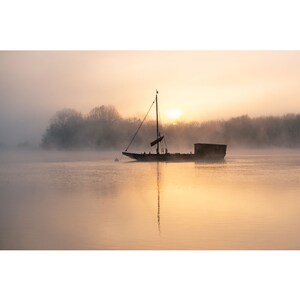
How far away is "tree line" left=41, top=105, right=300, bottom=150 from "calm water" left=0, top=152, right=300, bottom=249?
0.15m

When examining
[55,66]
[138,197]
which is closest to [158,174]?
[138,197]

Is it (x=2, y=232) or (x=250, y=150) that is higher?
(x=250, y=150)

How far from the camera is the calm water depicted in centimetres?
488

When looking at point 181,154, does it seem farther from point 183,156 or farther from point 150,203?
point 150,203

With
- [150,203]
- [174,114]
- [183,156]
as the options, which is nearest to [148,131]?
[174,114]

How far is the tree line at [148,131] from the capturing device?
517 cm

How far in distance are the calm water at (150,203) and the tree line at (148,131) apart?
15cm

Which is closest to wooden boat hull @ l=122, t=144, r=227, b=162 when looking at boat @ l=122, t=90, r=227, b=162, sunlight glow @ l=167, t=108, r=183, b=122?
boat @ l=122, t=90, r=227, b=162

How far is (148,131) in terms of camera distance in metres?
5.23

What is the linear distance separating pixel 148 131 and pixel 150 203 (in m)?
0.65

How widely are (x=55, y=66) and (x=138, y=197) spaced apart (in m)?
1.36

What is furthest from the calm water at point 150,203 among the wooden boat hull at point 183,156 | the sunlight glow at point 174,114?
the sunlight glow at point 174,114
